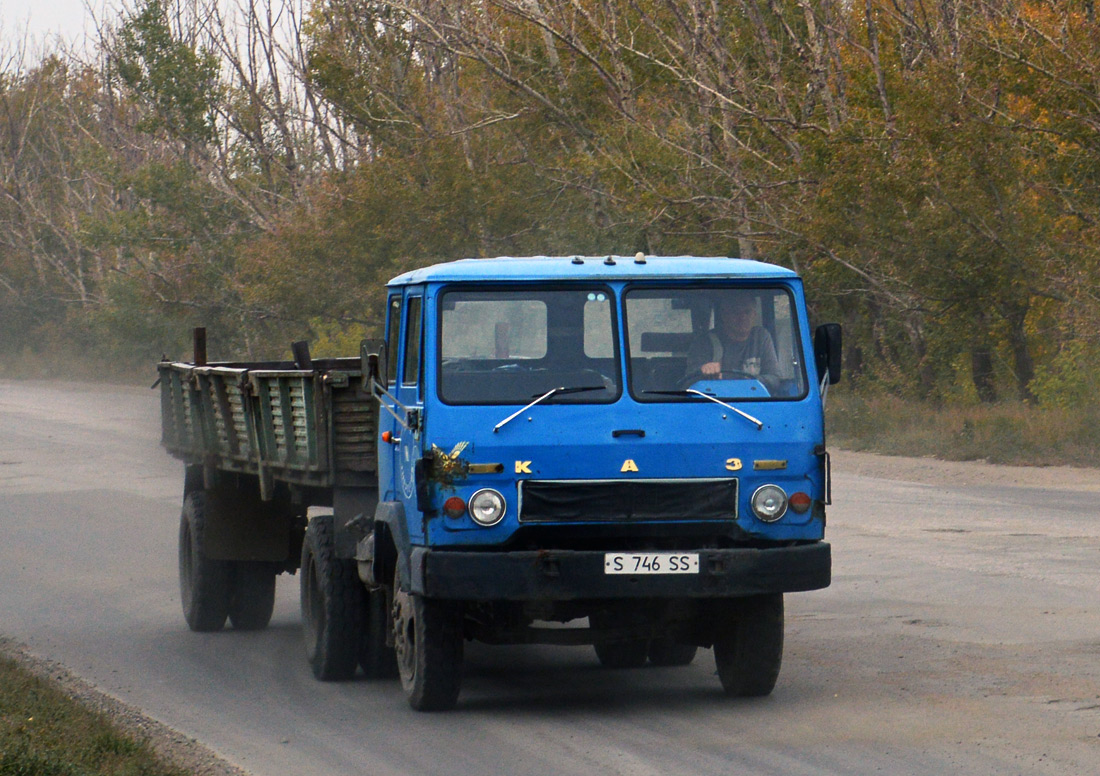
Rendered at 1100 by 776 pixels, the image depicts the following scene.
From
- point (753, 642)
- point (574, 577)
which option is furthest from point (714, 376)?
point (753, 642)

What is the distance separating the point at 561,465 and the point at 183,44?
3999cm

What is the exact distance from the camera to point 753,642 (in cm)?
756

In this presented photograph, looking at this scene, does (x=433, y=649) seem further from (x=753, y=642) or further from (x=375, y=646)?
(x=753, y=642)

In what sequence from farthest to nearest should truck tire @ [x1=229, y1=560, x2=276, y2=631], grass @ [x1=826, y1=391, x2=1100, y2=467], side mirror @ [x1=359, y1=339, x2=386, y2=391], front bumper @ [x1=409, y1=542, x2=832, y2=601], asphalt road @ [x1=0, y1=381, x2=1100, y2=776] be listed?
grass @ [x1=826, y1=391, x2=1100, y2=467] < truck tire @ [x1=229, y1=560, x2=276, y2=631] < side mirror @ [x1=359, y1=339, x2=386, y2=391] < front bumper @ [x1=409, y1=542, x2=832, y2=601] < asphalt road @ [x1=0, y1=381, x2=1100, y2=776]

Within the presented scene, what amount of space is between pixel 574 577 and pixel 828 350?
5.37ft

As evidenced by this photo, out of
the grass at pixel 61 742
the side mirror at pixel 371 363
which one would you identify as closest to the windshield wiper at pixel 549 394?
the side mirror at pixel 371 363

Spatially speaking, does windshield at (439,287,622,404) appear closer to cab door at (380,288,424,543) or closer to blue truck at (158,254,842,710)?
blue truck at (158,254,842,710)

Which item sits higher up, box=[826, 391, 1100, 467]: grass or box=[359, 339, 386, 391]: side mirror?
box=[359, 339, 386, 391]: side mirror

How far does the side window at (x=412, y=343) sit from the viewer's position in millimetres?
7477

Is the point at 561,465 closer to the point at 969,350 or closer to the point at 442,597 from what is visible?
the point at 442,597

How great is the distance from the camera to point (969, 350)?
2680cm

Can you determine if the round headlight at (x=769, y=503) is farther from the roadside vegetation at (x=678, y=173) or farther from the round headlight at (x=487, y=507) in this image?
the roadside vegetation at (x=678, y=173)

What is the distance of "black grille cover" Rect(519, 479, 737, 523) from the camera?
7035 mm

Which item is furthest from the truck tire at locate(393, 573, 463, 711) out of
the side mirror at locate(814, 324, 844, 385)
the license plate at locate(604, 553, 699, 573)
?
the side mirror at locate(814, 324, 844, 385)
